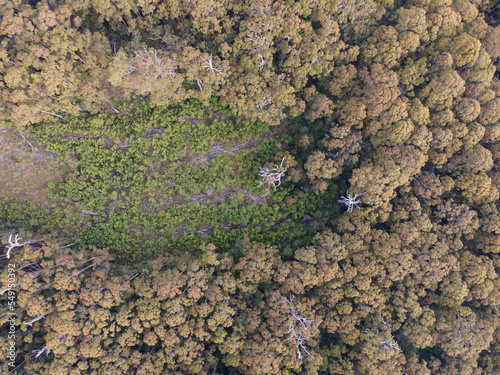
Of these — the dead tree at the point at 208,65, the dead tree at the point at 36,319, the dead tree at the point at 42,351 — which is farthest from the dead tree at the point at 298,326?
the dead tree at the point at 208,65

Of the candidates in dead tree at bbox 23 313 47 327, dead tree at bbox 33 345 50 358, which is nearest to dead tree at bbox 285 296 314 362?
dead tree at bbox 33 345 50 358

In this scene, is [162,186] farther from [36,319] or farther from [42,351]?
[42,351]

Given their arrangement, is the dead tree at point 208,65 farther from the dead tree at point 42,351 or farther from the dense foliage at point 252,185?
the dead tree at point 42,351

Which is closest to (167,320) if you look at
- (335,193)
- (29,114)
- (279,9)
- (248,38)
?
(335,193)

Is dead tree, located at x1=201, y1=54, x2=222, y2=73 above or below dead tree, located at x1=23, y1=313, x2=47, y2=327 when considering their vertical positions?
above

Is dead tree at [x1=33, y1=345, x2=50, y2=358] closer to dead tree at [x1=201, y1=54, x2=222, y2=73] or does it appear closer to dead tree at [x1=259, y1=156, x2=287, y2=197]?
dead tree at [x1=259, y1=156, x2=287, y2=197]

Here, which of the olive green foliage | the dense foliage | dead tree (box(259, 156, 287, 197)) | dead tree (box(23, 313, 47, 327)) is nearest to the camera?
dead tree (box(23, 313, 47, 327))

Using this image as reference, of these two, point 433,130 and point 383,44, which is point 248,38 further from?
point 433,130

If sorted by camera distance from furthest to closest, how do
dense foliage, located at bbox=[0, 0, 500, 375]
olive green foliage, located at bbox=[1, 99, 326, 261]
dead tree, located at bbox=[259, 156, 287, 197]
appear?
olive green foliage, located at bbox=[1, 99, 326, 261], dead tree, located at bbox=[259, 156, 287, 197], dense foliage, located at bbox=[0, 0, 500, 375]
